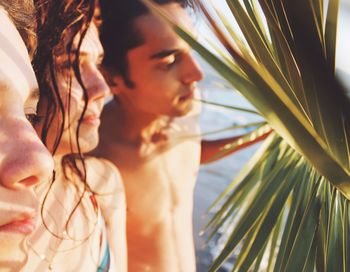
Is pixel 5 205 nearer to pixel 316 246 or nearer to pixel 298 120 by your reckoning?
pixel 298 120

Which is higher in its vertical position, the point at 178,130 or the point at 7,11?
the point at 7,11

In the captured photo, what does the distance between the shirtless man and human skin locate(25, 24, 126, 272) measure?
0.48 m

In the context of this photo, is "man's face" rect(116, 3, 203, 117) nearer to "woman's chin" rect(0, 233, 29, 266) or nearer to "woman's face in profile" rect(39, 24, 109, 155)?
"woman's face in profile" rect(39, 24, 109, 155)

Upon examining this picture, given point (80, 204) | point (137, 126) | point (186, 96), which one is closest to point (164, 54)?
point (186, 96)

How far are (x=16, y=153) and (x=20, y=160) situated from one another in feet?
0.04

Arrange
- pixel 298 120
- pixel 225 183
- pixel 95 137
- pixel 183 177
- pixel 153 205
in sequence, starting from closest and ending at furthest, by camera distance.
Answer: pixel 298 120 → pixel 95 137 → pixel 153 205 → pixel 183 177 → pixel 225 183

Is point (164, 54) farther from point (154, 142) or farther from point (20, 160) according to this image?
point (20, 160)

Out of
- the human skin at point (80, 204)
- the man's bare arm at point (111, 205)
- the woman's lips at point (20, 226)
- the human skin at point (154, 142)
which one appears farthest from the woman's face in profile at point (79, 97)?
the human skin at point (154, 142)

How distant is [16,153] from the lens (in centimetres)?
72

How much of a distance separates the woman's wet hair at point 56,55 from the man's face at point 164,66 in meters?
0.59

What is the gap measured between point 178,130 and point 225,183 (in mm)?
3413

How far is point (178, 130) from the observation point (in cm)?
206

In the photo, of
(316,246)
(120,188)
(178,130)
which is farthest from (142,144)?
(316,246)

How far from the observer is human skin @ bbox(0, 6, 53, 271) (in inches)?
28.3
